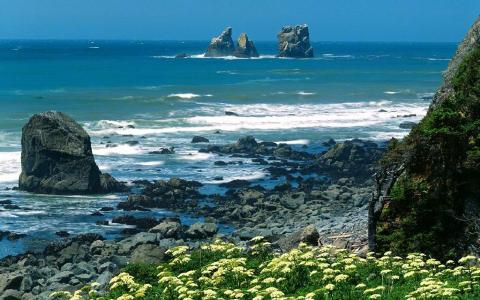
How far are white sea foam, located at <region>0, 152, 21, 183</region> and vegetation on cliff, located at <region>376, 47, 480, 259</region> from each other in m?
27.1

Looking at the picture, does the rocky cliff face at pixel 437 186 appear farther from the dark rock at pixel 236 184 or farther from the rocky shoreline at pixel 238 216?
the dark rock at pixel 236 184

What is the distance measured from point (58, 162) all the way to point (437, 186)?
25505mm

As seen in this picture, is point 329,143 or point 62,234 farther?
point 329,143

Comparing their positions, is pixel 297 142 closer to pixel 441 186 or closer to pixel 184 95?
pixel 184 95

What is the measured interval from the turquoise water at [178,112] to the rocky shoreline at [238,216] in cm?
149

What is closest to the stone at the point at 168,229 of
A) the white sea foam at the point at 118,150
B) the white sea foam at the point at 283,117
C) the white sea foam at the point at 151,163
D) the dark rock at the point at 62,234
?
the dark rock at the point at 62,234

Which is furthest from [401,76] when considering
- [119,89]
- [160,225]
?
[160,225]

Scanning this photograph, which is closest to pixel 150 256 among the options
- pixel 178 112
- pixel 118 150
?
pixel 118 150

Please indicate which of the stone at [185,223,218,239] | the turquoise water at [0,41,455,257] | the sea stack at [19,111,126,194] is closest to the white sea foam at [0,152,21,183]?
the turquoise water at [0,41,455,257]

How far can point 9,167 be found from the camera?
45.4m

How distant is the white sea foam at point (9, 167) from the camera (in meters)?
42.8

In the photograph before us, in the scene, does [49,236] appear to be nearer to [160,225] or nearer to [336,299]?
[160,225]

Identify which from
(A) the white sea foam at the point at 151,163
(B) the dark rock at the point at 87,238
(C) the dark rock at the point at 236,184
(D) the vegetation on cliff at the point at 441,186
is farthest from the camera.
A: (A) the white sea foam at the point at 151,163

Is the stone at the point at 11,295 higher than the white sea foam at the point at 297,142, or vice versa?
the stone at the point at 11,295
